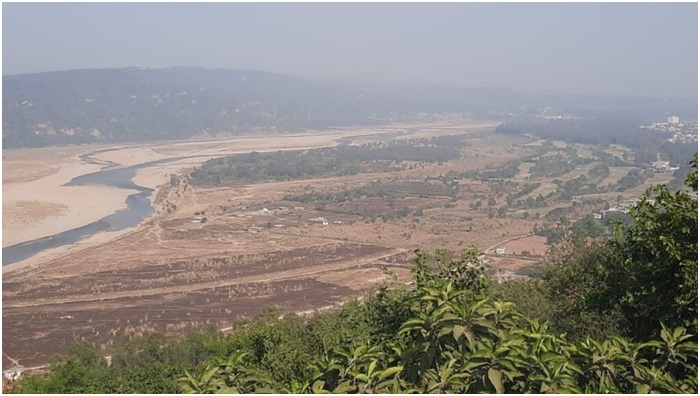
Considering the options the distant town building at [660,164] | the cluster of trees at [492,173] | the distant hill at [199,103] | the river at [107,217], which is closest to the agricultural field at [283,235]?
the cluster of trees at [492,173]

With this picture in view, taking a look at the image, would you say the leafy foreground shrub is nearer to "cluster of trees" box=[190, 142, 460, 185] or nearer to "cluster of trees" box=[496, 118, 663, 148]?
"cluster of trees" box=[190, 142, 460, 185]

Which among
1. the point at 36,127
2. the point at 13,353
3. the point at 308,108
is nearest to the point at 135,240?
the point at 13,353

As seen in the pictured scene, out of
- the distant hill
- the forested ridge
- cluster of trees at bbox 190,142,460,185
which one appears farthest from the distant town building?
the distant hill

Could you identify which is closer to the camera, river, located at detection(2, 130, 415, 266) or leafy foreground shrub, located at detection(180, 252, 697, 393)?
leafy foreground shrub, located at detection(180, 252, 697, 393)

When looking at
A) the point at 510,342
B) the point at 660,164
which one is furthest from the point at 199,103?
the point at 510,342

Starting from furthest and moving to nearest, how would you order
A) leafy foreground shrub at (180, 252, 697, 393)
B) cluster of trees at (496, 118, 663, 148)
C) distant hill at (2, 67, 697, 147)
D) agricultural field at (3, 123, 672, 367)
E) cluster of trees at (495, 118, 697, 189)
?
1. distant hill at (2, 67, 697, 147)
2. cluster of trees at (496, 118, 663, 148)
3. cluster of trees at (495, 118, 697, 189)
4. agricultural field at (3, 123, 672, 367)
5. leafy foreground shrub at (180, 252, 697, 393)

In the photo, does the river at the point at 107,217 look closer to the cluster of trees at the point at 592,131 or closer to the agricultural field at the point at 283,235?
the agricultural field at the point at 283,235
